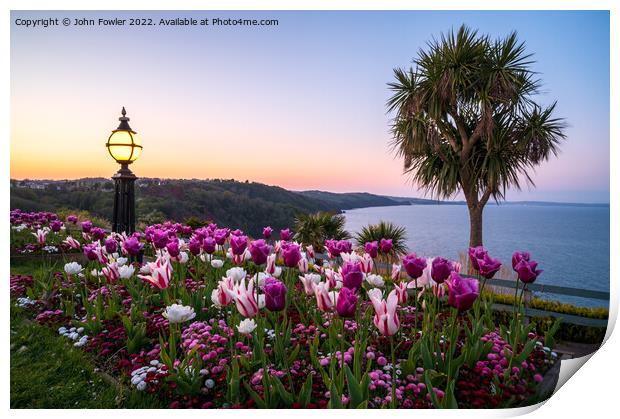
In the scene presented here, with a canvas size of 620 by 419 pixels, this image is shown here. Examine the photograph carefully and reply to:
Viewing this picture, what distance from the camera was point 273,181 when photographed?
4.58 m

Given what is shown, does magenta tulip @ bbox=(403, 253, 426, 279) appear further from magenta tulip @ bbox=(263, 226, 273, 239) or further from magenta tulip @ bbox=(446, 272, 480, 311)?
magenta tulip @ bbox=(263, 226, 273, 239)

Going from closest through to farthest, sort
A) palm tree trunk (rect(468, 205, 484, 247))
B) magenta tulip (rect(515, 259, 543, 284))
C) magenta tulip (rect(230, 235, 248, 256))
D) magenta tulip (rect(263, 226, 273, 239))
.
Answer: magenta tulip (rect(515, 259, 543, 284))
magenta tulip (rect(230, 235, 248, 256))
magenta tulip (rect(263, 226, 273, 239))
palm tree trunk (rect(468, 205, 484, 247))

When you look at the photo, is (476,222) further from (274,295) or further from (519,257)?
(274,295)

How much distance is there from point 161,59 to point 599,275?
3.50 meters

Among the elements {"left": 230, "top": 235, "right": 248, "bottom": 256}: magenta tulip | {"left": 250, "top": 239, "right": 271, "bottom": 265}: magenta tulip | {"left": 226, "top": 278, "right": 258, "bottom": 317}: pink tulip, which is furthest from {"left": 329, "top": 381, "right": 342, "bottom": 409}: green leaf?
{"left": 230, "top": 235, "right": 248, "bottom": 256}: magenta tulip

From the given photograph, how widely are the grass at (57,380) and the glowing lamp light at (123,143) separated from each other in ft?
5.64

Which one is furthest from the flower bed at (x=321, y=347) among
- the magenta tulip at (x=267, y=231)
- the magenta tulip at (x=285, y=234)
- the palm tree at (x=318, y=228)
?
the palm tree at (x=318, y=228)

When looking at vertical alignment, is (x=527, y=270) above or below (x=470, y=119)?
below

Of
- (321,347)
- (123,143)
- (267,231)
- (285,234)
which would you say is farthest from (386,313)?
(123,143)

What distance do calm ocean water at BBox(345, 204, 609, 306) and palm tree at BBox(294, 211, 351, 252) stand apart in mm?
221

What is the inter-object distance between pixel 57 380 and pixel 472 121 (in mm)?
6311

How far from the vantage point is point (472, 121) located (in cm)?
664

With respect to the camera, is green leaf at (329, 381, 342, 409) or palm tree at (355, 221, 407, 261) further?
palm tree at (355, 221, 407, 261)

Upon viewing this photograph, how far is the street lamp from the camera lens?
12.5 ft
